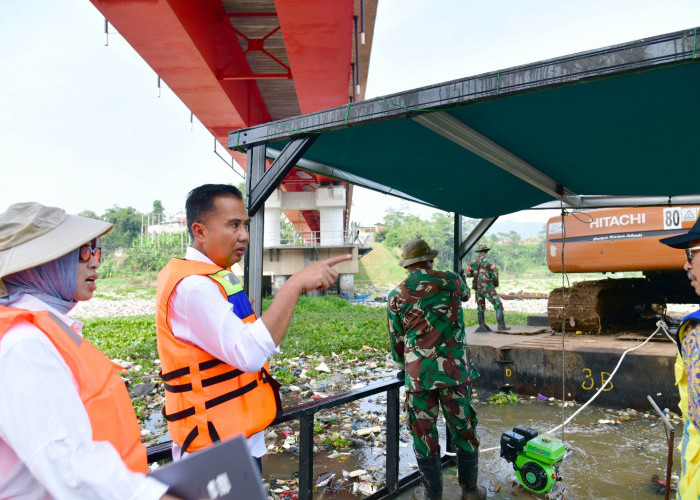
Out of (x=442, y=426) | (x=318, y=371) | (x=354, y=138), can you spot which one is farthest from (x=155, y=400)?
(x=354, y=138)

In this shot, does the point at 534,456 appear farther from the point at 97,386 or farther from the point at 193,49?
the point at 193,49

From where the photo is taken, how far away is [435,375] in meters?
3.25

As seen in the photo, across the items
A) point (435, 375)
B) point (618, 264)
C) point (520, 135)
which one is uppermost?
point (520, 135)

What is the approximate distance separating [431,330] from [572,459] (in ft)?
7.50

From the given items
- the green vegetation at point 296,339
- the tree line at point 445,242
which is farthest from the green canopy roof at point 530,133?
the tree line at point 445,242

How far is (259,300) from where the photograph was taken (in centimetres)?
282

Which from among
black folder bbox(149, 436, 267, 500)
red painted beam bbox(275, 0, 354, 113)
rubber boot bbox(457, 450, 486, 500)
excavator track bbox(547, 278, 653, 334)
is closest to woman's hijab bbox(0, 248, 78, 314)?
black folder bbox(149, 436, 267, 500)

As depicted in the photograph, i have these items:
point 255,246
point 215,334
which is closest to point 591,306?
point 255,246

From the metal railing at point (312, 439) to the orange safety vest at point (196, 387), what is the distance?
1.28 ft

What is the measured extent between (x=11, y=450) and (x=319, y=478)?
3.33m

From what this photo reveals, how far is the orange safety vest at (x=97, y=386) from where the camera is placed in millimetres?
1002

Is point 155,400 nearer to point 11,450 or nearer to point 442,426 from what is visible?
point 442,426

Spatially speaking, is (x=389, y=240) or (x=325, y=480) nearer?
(x=325, y=480)

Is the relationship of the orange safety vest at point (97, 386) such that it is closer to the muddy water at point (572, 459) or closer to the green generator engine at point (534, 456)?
the muddy water at point (572, 459)
